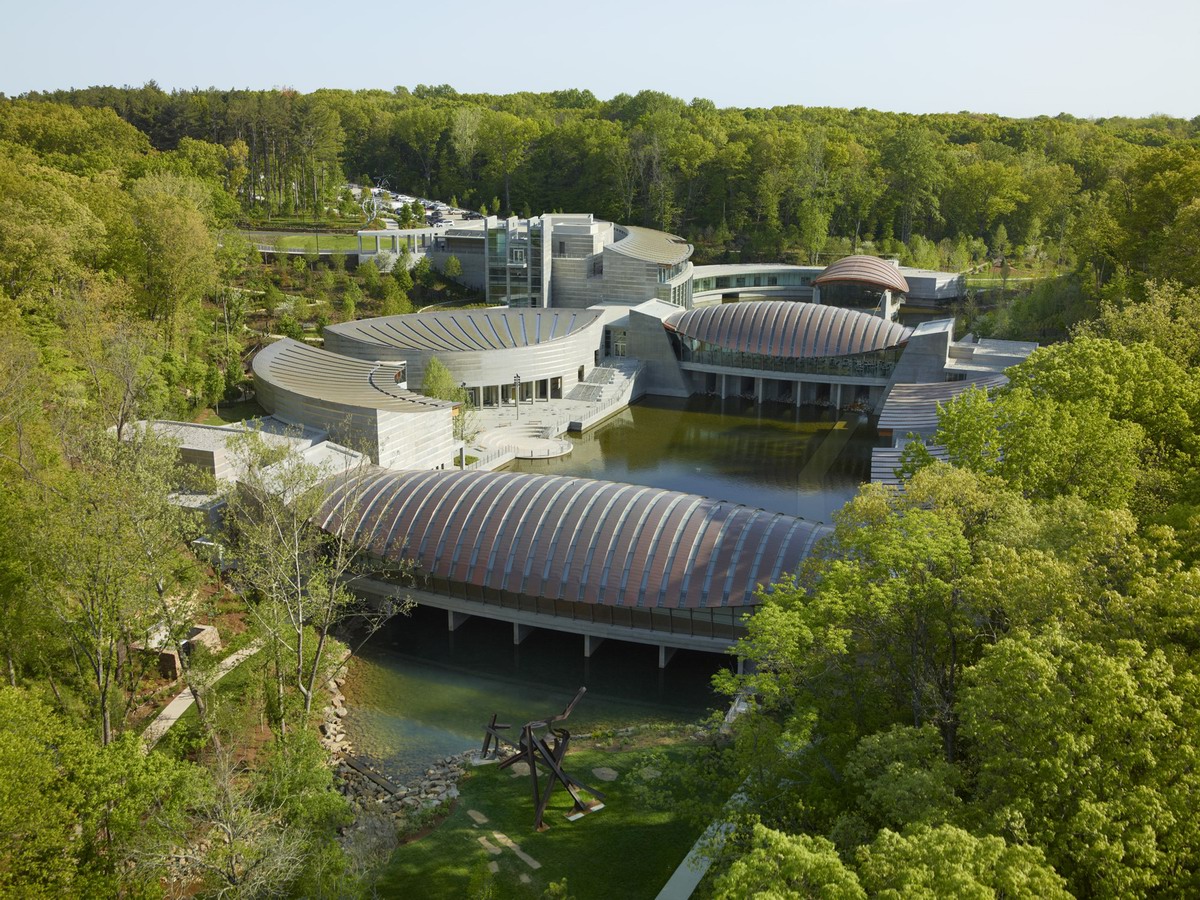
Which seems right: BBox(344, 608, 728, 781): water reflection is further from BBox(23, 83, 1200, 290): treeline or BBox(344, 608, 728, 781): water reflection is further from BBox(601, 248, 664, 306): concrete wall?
BBox(23, 83, 1200, 290): treeline

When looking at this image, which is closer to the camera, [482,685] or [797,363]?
[482,685]

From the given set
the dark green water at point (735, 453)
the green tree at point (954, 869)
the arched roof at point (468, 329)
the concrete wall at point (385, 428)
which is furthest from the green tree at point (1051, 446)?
the arched roof at point (468, 329)

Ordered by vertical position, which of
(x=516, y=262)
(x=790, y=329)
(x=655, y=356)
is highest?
(x=516, y=262)

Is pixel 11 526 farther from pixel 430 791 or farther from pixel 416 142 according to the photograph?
pixel 416 142

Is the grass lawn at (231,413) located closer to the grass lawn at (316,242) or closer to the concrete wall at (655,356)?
the concrete wall at (655,356)

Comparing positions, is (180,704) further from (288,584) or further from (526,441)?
(526,441)

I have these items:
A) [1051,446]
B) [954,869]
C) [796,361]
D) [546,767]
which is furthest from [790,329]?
[954,869]
